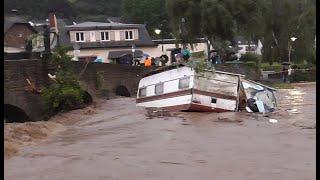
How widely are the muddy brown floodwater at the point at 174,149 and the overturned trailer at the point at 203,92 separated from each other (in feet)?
3.38

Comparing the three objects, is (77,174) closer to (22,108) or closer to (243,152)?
(243,152)

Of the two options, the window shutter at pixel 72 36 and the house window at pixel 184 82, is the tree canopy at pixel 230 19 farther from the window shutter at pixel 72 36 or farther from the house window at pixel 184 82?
the house window at pixel 184 82

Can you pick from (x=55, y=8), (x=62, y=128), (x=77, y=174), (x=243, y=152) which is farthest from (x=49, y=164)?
(x=55, y=8)

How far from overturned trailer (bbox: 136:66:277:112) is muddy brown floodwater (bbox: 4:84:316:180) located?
40.6 inches

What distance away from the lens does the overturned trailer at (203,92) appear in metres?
24.5

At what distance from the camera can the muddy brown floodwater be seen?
10.5 metres

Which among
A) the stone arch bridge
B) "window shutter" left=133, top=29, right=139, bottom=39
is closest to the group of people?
"window shutter" left=133, top=29, right=139, bottom=39

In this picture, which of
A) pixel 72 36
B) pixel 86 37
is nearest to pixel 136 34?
pixel 86 37

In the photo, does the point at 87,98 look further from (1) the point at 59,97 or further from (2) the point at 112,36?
(2) the point at 112,36

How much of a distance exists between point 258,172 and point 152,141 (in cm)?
500

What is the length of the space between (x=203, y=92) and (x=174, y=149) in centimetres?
1058

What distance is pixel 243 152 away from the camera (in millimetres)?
13758

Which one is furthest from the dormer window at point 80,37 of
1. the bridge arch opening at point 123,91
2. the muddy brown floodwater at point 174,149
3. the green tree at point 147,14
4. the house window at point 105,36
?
the muddy brown floodwater at point 174,149

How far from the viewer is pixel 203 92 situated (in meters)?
24.5
